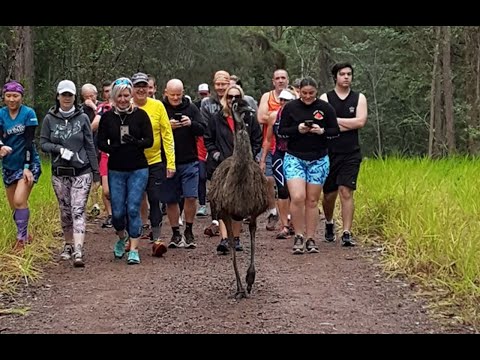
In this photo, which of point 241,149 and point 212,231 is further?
point 212,231

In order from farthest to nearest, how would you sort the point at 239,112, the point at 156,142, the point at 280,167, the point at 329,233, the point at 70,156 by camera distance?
the point at 280,167
the point at 329,233
the point at 156,142
the point at 70,156
the point at 239,112

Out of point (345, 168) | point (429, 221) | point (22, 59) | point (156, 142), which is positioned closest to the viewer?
point (429, 221)

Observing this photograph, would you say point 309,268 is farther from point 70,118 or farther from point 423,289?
point 70,118

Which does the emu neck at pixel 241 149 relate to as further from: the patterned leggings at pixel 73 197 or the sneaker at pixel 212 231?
the sneaker at pixel 212 231

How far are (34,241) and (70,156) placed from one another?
4.80ft

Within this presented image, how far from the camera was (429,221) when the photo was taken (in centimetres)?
949

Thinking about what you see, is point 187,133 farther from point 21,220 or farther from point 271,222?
point 21,220

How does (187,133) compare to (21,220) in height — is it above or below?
above

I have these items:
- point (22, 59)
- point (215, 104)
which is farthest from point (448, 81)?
point (215, 104)

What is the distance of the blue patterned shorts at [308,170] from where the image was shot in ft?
34.7

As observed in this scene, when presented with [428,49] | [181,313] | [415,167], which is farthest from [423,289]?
[428,49]

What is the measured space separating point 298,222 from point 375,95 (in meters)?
33.7

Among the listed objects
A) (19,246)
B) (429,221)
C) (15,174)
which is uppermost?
(15,174)

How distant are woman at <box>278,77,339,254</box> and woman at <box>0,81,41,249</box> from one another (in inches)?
131
